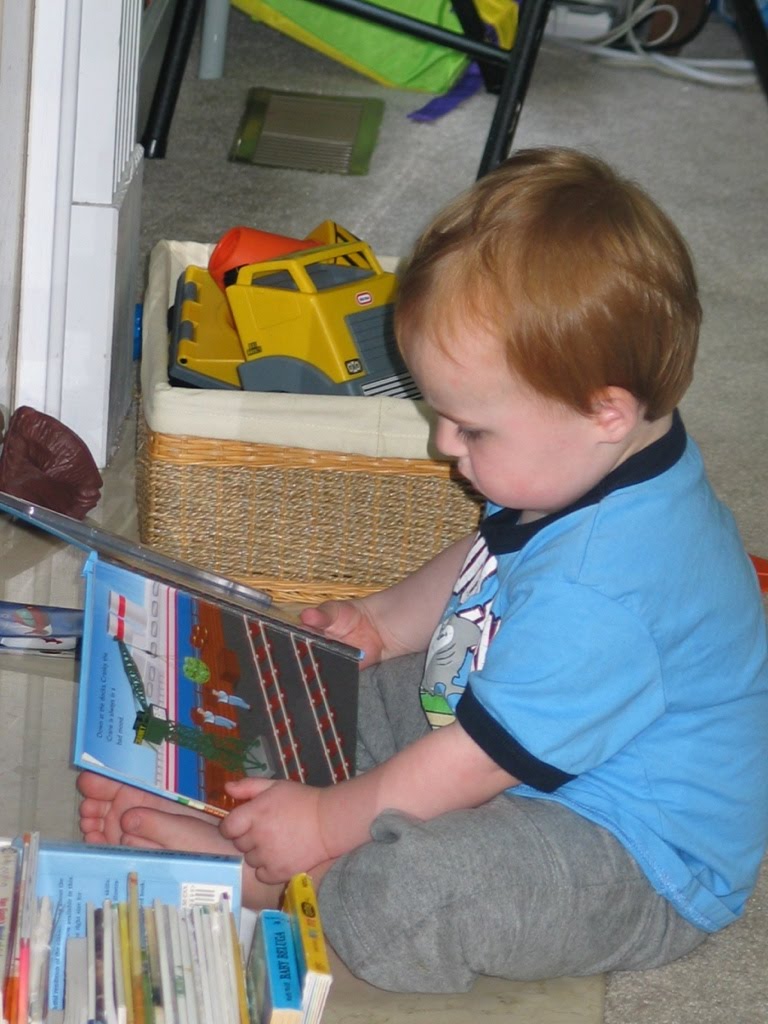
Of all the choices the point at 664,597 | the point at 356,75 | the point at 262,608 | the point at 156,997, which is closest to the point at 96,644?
the point at 262,608

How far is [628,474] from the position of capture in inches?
36.0

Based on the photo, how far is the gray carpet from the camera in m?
1.81

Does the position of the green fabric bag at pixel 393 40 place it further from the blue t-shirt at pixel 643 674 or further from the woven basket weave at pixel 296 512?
the blue t-shirt at pixel 643 674

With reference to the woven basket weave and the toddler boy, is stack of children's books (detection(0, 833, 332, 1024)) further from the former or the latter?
the woven basket weave

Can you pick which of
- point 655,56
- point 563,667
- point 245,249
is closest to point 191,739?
point 563,667

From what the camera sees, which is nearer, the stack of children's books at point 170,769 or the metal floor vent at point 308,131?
the stack of children's books at point 170,769

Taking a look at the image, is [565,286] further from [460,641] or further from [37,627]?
[37,627]

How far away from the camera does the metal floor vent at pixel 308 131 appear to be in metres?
2.32

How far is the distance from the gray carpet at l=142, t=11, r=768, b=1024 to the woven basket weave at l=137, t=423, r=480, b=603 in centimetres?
38

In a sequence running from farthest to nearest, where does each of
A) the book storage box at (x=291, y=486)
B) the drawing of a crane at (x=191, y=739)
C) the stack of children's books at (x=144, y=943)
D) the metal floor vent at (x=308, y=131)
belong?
the metal floor vent at (x=308, y=131) → the book storage box at (x=291, y=486) → the drawing of a crane at (x=191, y=739) → the stack of children's books at (x=144, y=943)

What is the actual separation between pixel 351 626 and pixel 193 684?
0.62ft

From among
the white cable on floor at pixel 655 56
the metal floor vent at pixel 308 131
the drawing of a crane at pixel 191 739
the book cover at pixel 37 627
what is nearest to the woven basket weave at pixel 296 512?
the book cover at pixel 37 627

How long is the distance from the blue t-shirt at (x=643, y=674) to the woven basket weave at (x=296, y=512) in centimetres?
33

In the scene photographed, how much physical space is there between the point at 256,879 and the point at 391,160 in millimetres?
1620
